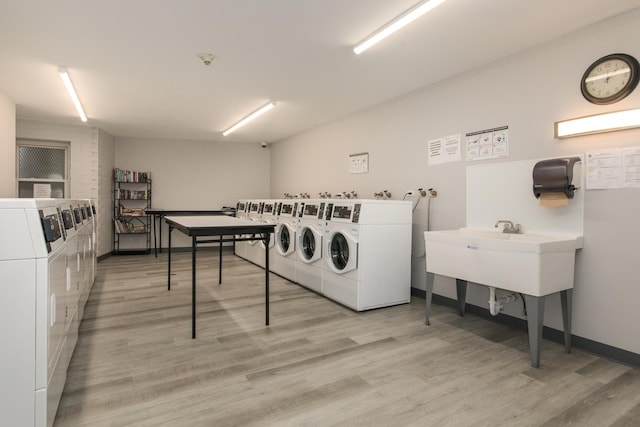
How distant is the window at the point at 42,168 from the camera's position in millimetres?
5848

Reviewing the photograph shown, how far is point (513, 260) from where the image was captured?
8.06ft

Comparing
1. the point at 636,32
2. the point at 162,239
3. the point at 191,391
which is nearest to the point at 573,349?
the point at 636,32

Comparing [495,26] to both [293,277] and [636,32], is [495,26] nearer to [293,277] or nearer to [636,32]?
[636,32]

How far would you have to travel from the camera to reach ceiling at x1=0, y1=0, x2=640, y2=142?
2406mm

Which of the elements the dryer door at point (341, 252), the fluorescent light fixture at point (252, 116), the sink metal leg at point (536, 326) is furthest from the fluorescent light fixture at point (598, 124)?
the fluorescent light fixture at point (252, 116)

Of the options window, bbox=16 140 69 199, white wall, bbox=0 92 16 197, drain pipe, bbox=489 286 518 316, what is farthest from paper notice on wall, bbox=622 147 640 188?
window, bbox=16 140 69 199

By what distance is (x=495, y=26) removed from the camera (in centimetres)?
263

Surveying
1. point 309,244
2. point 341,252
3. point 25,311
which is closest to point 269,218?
point 309,244

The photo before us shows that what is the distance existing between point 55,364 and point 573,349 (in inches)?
137

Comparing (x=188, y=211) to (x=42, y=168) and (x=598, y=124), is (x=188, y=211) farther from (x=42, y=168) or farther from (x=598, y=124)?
(x=598, y=124)

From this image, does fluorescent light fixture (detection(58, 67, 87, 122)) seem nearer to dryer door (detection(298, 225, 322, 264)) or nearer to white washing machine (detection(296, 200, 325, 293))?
white washing machine (detection(296, 200, 325, 293))

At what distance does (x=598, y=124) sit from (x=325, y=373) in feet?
8.91

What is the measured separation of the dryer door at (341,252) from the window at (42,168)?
205 inches

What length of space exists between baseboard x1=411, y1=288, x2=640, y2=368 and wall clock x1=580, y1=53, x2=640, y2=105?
1.84 metres
